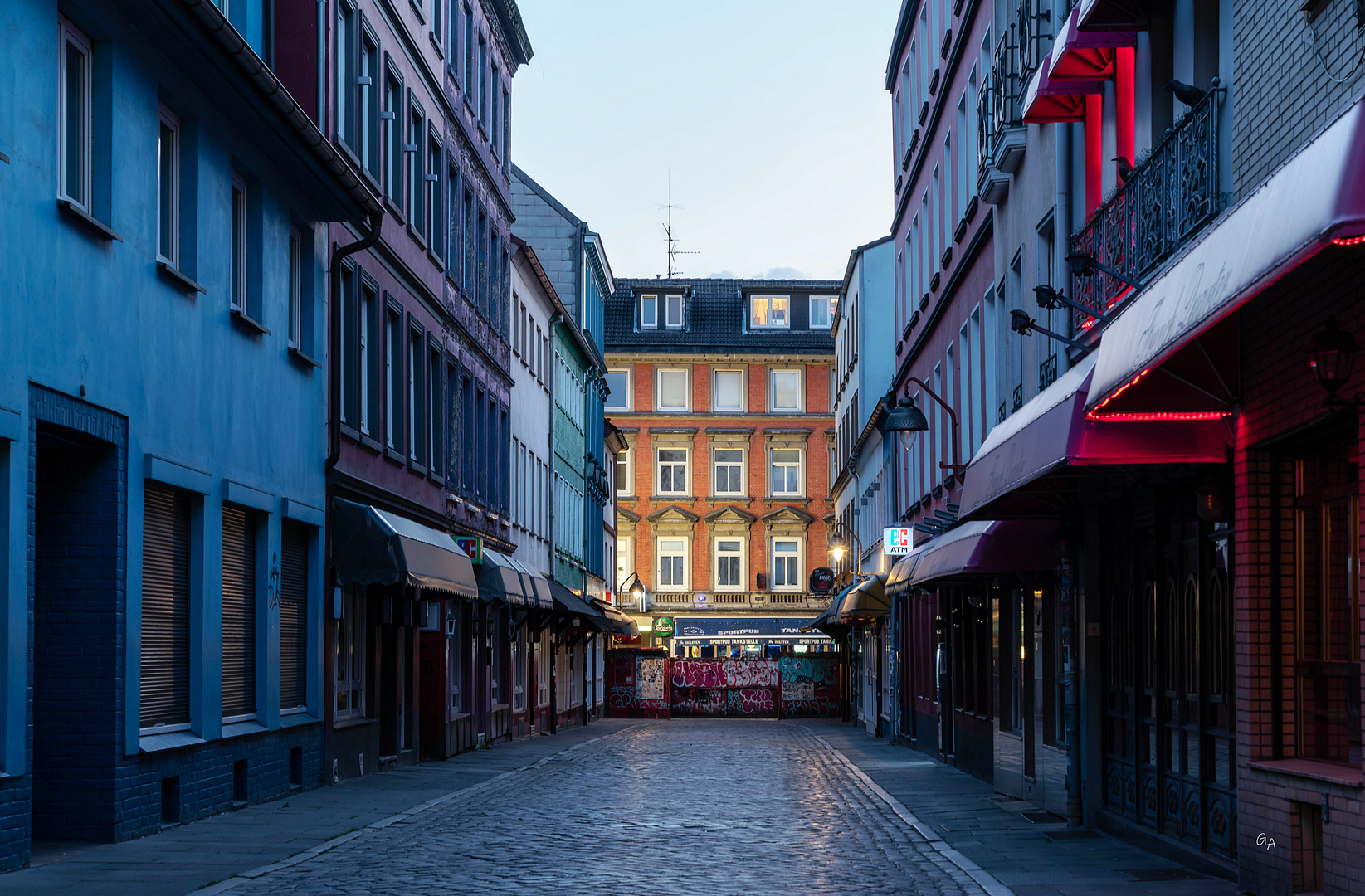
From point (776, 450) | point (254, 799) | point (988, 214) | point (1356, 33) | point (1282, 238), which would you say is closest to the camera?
point (1282, 238)

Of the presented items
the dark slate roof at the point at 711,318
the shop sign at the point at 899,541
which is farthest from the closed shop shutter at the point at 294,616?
the dark slate roof at the point at 711,318

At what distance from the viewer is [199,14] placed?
14.8m

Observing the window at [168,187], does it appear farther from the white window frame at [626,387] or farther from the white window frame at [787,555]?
the white window frame at [626,387]

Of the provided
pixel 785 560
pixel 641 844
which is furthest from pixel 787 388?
pixel 641 844

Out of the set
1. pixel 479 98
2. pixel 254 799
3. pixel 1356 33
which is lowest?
pixel 254 799

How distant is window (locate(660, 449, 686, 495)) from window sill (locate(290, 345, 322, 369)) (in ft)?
185

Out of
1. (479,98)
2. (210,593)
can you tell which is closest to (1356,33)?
(210,593)

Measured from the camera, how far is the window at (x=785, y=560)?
7700cm

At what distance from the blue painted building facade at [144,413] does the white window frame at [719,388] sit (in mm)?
57922

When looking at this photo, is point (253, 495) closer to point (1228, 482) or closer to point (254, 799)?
point (254, 799)

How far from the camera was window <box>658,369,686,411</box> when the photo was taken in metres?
78.3

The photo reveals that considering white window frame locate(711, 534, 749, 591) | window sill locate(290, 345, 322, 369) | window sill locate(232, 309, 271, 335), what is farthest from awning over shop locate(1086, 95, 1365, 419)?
white window frame locate(711, 534, 749, 591)

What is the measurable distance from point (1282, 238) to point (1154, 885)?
621 centimetres

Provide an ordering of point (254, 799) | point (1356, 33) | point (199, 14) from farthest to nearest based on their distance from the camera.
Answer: point (254, 799) < point (199, 14) < point (1356, 33)
